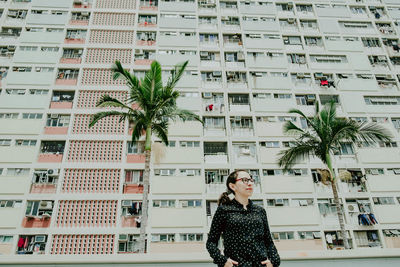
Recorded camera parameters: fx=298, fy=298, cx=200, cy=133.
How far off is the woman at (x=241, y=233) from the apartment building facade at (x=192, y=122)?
14638mm

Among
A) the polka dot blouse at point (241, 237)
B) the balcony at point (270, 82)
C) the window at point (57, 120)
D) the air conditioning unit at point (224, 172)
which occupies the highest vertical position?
the balcony at point (270, 82)

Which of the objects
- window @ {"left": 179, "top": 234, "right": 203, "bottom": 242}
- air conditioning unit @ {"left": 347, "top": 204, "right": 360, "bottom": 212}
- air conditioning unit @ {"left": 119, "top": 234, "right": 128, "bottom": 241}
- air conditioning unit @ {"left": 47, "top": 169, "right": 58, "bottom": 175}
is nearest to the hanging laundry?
air conditioning unit @ {"left": 47, "top": 169, "right": 58, "bottom": 175}

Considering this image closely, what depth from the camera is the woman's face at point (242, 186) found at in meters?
3.64

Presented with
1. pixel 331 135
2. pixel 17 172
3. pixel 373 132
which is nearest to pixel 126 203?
pixel 17 172

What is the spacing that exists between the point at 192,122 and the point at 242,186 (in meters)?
17.3

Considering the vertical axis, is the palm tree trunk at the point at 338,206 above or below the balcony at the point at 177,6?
below

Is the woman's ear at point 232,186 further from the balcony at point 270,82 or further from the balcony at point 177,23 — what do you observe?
the balcony at point 177,23

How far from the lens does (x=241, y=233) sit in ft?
11.2

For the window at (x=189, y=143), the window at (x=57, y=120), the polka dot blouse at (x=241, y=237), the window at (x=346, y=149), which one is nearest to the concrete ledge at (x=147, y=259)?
the polka dot blouse at (x=241, y=237)

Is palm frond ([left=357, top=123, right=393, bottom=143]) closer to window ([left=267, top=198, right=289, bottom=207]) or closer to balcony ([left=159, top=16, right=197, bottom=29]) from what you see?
window ([left=267, top=198, right=289, bottom=207])

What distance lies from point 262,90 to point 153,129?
423 inches

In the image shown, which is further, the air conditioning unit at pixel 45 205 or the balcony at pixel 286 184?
the balcony at pixel 286 184

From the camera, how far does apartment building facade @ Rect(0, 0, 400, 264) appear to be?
17625 mm

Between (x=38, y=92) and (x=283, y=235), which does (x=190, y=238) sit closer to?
(x=283, y=235)
